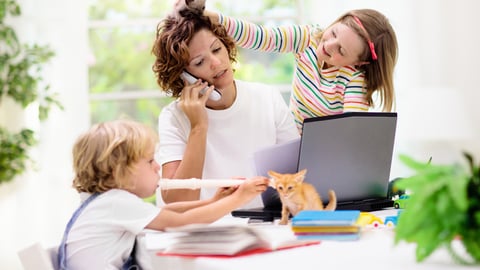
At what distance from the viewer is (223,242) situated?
1272 millimetres

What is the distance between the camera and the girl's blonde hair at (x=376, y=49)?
2025 mm

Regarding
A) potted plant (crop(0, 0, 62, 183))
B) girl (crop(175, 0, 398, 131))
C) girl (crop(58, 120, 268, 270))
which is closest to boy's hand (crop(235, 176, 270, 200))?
girl (crop(58, 120, 268, 270))

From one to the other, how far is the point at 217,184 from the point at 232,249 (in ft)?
1.34

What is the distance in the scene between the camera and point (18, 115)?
4.05 m

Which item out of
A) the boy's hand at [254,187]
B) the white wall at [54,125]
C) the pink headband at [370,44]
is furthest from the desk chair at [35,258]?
the white wall at [54,125]

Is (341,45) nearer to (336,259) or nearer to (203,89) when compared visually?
(203,89)

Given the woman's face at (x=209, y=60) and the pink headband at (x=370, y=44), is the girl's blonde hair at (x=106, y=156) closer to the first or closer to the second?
the woman's face at (x=209, y=60)

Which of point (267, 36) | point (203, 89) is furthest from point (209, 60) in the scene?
point (267, 36)

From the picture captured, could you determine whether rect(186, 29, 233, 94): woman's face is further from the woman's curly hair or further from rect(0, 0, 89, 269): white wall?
rect(0, 0, 89, 269): white wall

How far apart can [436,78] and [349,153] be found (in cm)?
255

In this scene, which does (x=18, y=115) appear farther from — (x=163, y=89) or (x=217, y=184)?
(x=217, y=184)

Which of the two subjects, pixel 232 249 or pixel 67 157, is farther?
pixel 67 157

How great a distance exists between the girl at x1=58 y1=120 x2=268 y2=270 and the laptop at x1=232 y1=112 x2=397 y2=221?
0.42 feet

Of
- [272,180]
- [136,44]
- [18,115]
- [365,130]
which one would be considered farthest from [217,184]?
[136,44]
